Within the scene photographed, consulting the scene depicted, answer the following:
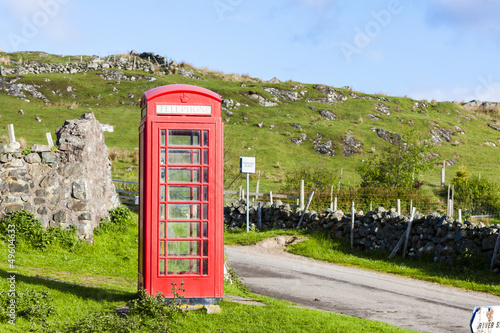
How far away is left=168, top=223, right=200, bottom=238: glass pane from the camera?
723cm

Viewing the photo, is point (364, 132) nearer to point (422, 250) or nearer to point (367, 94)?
point (367, 94)

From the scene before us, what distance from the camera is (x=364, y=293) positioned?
11.0m

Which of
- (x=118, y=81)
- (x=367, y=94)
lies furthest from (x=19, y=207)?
(x=367, y=94)

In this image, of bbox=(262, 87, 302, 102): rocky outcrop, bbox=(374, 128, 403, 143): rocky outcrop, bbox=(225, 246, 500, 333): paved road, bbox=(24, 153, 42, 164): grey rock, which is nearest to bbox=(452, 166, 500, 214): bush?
bbox=(225, 246, 500, 333): paved road

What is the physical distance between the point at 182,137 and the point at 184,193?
0.83 m

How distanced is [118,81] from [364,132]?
29.1 meters

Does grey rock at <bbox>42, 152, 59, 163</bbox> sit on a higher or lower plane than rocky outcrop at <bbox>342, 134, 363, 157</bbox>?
lower

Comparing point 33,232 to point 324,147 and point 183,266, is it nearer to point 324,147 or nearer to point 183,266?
point 183,266

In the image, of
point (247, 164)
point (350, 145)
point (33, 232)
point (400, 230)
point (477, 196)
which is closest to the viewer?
point (33, 232)

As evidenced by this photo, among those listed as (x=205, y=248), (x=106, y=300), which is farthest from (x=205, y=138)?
(x=106, y=300)

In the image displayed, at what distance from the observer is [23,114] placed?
41.8 metres

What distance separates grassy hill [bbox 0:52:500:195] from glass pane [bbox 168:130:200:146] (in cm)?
2173

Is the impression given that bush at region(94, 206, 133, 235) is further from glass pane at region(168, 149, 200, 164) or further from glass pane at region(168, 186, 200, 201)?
glass pane at region(168, 149, 200, 164)

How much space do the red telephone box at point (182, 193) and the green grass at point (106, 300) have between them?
586 millimetres
